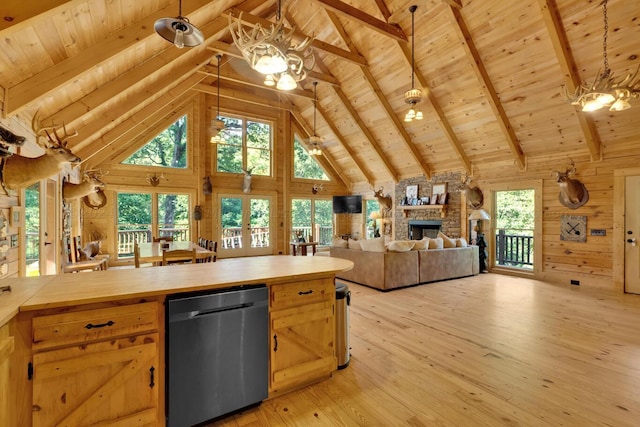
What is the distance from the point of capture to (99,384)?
161 cm

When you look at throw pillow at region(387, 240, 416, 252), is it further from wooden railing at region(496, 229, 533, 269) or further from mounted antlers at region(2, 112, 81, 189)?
mounted antlers at region(2, 112, 81, 189)

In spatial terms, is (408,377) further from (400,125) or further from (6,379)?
(400,125)

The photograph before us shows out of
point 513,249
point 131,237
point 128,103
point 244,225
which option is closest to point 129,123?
point 128,103

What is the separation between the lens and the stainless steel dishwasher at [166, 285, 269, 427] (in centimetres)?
177

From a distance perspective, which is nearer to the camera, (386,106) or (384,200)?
(386,106)

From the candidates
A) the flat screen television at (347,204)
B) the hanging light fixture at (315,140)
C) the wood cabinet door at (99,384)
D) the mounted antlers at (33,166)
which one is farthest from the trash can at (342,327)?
the flat screen television at (347,204)

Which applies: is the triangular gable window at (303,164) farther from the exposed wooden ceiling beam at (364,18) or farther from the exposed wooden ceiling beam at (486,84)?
the exposed wooden ceiling beam at (486,84)

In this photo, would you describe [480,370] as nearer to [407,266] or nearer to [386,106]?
[407,266]

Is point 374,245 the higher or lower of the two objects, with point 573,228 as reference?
lower

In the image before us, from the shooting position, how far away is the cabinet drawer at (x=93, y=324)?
1489mm

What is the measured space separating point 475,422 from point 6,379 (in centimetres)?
259

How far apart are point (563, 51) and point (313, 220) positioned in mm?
7816

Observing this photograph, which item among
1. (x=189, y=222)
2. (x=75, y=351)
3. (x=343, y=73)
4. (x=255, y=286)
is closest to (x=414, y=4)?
(x=343, y=73)

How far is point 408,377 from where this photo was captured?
2475mm
